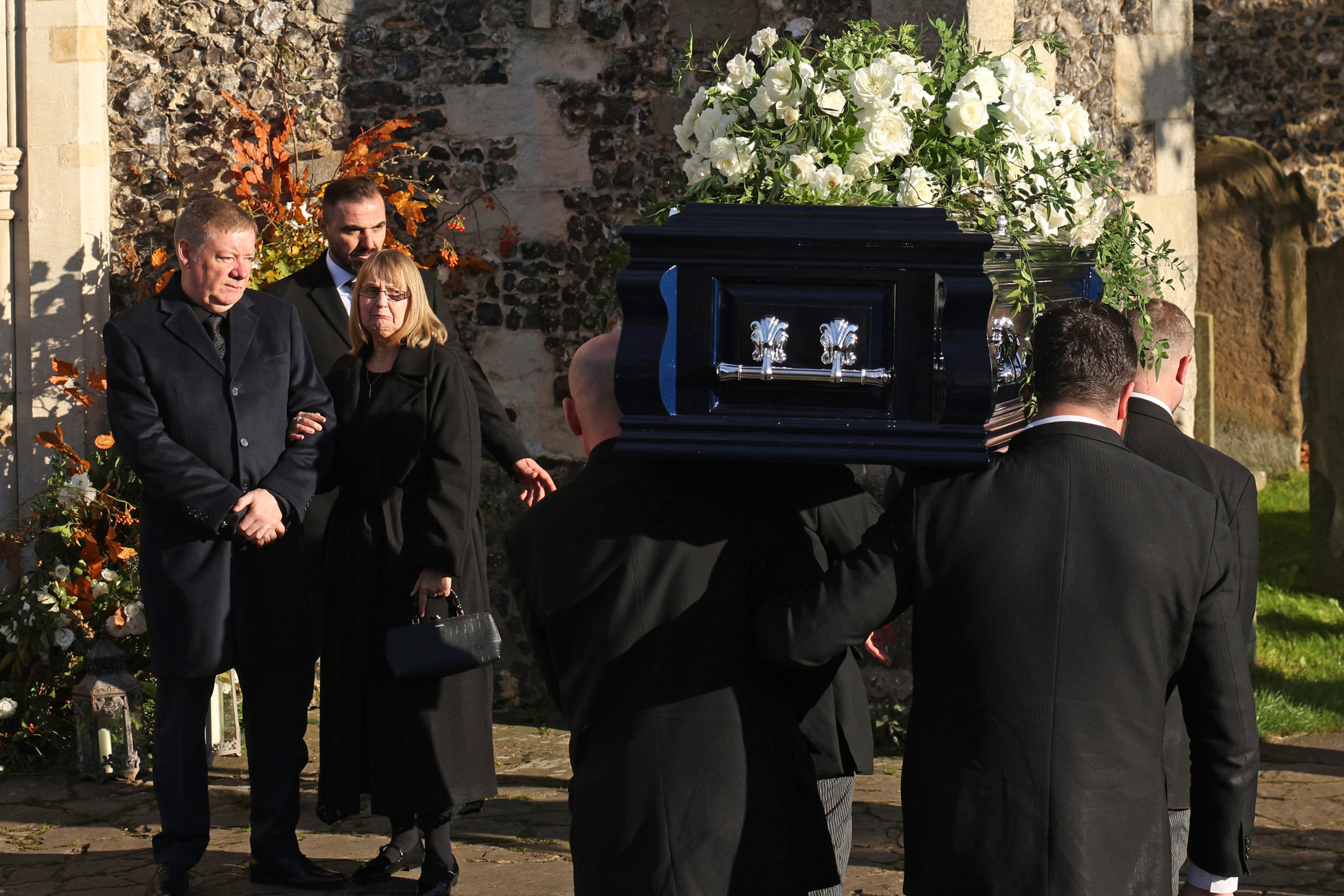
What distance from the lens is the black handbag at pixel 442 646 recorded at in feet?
12.2

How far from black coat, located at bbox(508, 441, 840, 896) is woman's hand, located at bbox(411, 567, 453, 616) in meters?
1.64

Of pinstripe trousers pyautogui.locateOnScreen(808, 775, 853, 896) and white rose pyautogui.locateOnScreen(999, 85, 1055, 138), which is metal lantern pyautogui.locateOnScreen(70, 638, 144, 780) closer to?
pinstripe trousers pyautogui.locateOnScreen(808, 775, 853, 896)

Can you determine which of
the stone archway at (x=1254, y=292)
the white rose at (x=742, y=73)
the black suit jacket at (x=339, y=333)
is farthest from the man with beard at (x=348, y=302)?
the stone archway at (x=1254, y=292)

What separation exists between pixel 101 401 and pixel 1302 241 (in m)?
9.44

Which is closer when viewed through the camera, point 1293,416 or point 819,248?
point 819,248

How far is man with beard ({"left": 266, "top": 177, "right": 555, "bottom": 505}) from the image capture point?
4.59 metres

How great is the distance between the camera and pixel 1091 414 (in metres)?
2.33

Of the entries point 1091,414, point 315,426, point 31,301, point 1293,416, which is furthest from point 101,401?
point 1293,416

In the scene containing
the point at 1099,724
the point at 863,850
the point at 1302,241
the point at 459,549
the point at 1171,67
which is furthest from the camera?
the point at 1302,241

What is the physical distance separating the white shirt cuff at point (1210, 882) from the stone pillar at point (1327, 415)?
602 cm

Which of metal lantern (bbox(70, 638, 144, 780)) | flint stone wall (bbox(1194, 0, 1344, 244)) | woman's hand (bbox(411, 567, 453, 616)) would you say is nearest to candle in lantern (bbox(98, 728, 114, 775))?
metal lantern (bbox(70, 638, 144, 780))

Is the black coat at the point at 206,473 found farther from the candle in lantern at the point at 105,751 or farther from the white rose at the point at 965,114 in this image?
the white rose at the point at 965,114

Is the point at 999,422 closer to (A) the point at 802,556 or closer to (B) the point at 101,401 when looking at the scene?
(A) the point at 802,556

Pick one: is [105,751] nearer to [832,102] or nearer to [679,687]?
[679,687]
